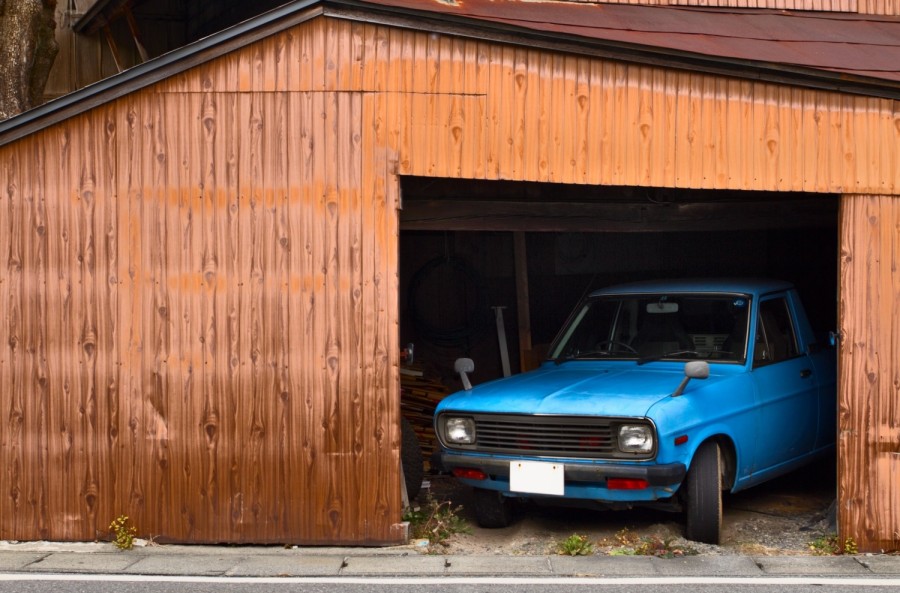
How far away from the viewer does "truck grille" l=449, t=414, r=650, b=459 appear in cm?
649

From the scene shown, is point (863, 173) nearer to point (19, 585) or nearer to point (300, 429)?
point (300, 429)

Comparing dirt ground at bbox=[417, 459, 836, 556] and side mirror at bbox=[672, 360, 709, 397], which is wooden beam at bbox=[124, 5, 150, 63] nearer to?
dirt ground at bbox=[417, 459, 836, 556]

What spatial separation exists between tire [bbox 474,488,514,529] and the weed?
34.2 inches

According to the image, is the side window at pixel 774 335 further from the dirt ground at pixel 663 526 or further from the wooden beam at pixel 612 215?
the wooden beam at pixel 612 215

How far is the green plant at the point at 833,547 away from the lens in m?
6.71

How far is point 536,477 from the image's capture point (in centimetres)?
661

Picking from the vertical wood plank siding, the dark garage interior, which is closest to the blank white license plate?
the vertical wood plank siding

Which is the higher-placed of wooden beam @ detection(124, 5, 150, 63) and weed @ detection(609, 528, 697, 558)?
wooden beam @ detection(124, 5, 150, 63)

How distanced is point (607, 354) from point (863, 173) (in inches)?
93.3

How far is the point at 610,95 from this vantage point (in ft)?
22.6

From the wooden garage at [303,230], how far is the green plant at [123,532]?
0.25 ft

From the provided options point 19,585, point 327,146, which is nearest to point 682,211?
point 327,146

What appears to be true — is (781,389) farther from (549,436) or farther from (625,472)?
(549,436)

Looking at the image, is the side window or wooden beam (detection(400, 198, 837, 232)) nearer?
the side window
